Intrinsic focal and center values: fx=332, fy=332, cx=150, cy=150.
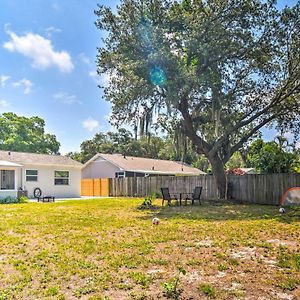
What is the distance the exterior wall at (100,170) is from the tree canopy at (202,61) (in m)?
12.0

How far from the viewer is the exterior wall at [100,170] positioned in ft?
91.2

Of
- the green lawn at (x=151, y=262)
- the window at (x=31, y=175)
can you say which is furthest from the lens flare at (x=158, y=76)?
the window at (x=31, y=175)

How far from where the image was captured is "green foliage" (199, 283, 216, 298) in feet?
11.8

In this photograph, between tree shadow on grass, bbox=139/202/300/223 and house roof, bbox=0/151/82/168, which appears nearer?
tree shadow on grass, bbox=139/202/300/223

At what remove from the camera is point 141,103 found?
15305 mm

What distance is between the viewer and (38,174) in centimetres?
2141

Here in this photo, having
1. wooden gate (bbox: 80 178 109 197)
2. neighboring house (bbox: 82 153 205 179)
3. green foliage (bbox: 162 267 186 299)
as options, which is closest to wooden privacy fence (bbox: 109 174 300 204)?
wooden gate (bbox: 80 178 109 197)

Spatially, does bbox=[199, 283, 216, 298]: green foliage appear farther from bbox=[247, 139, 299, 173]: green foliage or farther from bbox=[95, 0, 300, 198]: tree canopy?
bbox=[247, 139, 299, 173]: green foliage

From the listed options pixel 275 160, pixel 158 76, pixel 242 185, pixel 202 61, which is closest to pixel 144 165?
pixel 242 185

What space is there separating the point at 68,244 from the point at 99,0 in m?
11.6

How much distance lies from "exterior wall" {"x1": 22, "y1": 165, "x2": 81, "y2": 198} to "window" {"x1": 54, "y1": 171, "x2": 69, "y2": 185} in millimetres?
219

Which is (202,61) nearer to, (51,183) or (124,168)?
(51,183)

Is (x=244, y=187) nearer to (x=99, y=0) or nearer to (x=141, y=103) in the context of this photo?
(x=141, y=103)

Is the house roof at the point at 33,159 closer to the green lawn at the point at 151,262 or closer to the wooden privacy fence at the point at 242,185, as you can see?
the wooden privacy fence at the point at 242,185
